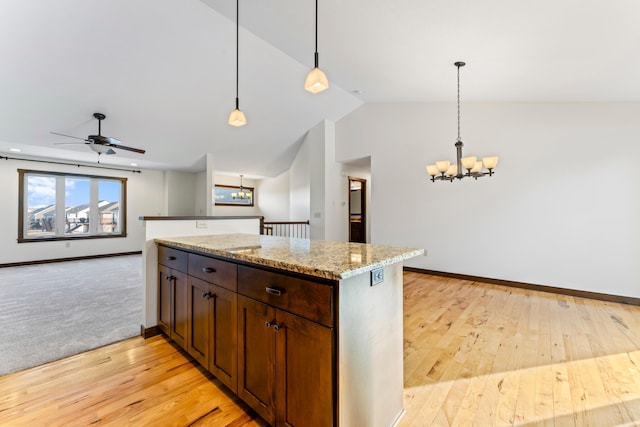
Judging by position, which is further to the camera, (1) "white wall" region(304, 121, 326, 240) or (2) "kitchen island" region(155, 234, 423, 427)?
(1) "white wall" region(304, 121, 326, 240)

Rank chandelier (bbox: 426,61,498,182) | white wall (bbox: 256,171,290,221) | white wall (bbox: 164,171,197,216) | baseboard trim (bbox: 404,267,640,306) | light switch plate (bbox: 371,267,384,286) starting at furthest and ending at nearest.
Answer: white wall (bbox: 256,171,290,221)
white wall (bbox: 164,171,197,216)
baseboard trim (bbox: 404,267,640,306)
chandelier (bbox: 426,61,498,182)
light switch plate (bbox: 371,267,384,286)

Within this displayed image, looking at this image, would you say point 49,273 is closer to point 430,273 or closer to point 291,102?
point 291,102

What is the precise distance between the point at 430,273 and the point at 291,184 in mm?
4564

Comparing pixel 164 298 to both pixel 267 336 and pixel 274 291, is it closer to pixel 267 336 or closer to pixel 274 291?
pixel 267 336

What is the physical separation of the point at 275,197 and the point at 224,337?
7.57 meters

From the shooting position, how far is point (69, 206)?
6.74 metres

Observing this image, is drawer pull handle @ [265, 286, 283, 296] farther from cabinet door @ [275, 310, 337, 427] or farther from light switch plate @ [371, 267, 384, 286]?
light switch plate @ [371, 267, 384, 286]

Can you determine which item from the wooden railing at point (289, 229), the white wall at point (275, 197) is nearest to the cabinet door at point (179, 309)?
the wooden railing at point (289, 229)

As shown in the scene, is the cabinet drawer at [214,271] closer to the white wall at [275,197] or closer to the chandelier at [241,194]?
the white wall at [275,197]

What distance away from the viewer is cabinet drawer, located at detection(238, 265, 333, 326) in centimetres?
112

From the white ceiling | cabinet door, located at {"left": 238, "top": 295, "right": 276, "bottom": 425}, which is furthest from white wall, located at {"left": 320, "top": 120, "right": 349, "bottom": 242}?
cabinet door, located at {"left": 238, "top": 295, "right": 276, "bottom": 425}

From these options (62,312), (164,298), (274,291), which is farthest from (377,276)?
(62,312)

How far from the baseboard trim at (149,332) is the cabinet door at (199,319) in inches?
29.5

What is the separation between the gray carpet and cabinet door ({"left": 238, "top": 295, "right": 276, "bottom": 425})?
68.4 inches
